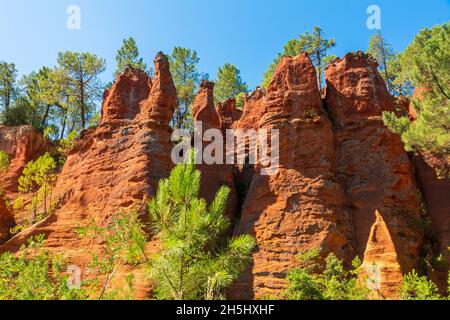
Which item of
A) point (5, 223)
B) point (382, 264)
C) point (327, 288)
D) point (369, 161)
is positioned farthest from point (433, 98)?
point (5, 223)

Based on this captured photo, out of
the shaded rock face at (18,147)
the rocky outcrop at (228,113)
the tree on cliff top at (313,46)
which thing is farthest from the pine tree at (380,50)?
the shaded rock face at (18,147)

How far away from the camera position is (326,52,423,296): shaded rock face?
18141 mm

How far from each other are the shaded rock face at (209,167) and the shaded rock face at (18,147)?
1715 cm

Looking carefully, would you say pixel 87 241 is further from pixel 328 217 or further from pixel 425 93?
pixel 425 93

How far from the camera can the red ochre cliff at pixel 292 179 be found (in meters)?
17.6

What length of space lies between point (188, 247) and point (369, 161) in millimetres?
10741

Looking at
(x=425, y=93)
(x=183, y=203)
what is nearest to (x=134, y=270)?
(x=183, y=203)

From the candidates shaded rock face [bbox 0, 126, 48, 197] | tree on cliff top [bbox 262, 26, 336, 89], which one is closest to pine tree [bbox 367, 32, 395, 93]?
tree on cliff top [bbox 262, 26, 336, 89]

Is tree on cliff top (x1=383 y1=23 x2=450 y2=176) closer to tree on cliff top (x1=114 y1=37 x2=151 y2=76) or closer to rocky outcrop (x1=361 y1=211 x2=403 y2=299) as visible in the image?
rocky outcrop (x1=361 y1=211 x2=403 y2=299)

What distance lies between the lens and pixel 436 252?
18.1 m

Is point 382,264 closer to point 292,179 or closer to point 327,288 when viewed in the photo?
point 327,288

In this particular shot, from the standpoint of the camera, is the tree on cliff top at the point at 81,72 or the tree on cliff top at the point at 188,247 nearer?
the tree on cliff top at the point at 188,247

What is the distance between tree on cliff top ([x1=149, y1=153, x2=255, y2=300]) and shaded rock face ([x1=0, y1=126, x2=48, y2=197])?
2339 centimetres

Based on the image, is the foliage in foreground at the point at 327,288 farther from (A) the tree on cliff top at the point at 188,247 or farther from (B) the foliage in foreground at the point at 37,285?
(B) the foliage in foreground at the point at 37,285
